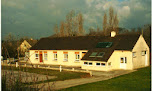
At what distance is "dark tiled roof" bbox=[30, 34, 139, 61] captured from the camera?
2744cm

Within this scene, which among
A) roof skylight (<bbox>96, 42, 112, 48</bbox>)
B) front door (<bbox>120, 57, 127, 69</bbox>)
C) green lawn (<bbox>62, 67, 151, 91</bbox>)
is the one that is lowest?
green lawn (<bbox>62, 67, 151, 91</bbox>)

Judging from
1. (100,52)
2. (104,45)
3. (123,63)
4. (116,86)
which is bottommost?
(116,86)

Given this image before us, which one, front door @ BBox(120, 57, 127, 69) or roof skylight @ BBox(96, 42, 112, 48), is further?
roof skylight @ BBox(96, 42, 112, 48)

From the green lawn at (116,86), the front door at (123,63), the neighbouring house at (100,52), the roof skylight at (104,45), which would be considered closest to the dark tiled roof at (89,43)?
the neighbouring house at (100,52)

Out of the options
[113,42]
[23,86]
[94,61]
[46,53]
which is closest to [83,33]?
[46,53]

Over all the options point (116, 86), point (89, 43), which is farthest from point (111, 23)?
point (116, 86)

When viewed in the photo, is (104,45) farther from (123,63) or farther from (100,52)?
(123,63)

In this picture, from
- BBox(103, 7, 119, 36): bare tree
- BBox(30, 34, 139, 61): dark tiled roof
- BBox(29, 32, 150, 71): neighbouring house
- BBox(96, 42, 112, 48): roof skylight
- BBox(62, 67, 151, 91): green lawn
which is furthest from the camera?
BBox(103, 7, 119, 36): bare tree

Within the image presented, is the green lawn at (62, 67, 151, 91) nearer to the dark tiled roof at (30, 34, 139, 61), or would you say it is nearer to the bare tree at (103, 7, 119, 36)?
the dark tiled roof at (30, 34, 139, 61)

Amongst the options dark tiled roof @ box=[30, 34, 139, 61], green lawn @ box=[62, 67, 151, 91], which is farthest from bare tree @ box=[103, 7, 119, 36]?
green lawn @ box=[62, 67, 151, 91]

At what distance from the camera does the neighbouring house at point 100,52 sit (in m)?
26.6

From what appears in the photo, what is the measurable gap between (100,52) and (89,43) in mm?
4977

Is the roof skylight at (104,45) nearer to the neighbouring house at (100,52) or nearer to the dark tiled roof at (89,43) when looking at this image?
the neighbouring house at (100,52)

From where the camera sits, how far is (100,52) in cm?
2745
